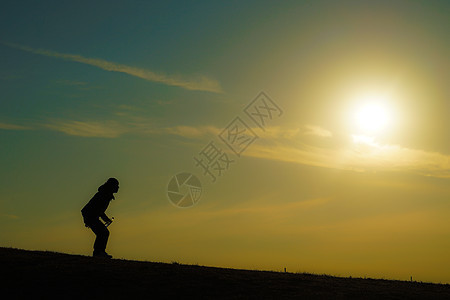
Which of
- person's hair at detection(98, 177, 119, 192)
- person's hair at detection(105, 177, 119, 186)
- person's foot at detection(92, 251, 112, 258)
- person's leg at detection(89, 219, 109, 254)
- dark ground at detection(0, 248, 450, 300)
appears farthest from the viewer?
person's hair at detection(105, 177, 119, 186)

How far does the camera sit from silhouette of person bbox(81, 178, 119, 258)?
19984mm

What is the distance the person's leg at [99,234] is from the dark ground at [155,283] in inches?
41.6

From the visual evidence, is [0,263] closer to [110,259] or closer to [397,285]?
[110,259]

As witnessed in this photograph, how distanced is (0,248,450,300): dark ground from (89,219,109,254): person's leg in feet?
3.47

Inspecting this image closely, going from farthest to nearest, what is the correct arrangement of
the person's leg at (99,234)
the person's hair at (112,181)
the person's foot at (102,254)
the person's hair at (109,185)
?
1. the person's hair at (112,181)
2. the person's hair at (109,185)
3. the person's leg at (99,234)
4. the person's foot at (102,254)

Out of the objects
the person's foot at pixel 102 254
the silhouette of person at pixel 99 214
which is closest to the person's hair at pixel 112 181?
the silhouette of person at pixel 99 214

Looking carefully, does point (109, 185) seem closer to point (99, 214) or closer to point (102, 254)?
point (99, 214)

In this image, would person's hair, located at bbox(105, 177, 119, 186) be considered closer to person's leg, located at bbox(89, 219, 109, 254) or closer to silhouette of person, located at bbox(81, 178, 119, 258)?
silhouette of person, located at bbox(81, 178, 119, 258)

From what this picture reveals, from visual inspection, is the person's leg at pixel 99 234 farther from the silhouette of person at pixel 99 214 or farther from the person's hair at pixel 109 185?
the person's hair at pixel 109 185

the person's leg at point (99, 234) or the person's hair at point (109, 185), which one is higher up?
the person's hair at point (109, 185)

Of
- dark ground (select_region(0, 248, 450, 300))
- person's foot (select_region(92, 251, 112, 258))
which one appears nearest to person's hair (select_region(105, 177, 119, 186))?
person's foot (select_region(92, 251, 112, 258))

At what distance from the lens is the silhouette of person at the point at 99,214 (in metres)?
20.0

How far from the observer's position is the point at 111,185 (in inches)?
802

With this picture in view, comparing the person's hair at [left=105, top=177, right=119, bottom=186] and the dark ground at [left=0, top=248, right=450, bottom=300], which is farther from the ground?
the person's hair at [left=105, top=177, right=119, bottom=186]
